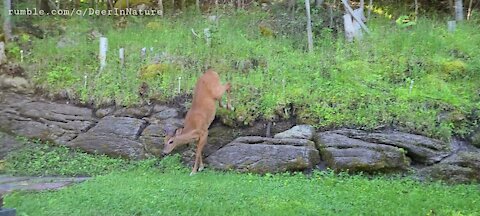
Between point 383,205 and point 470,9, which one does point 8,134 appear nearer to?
point 383,205

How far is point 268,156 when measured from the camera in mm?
9172

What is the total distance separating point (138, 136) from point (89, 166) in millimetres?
1124

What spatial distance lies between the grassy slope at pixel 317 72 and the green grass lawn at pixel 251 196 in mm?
1516

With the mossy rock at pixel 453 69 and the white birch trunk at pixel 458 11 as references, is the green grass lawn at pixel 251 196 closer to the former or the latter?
the mossy rock at pixel 453 69

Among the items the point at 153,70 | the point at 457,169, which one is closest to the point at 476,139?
the point at 457,169

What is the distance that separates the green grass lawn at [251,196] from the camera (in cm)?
686

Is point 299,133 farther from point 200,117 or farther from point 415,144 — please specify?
point 415,144

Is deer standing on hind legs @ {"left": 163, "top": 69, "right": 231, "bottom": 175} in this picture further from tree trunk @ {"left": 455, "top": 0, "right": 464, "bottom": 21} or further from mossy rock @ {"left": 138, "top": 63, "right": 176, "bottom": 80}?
tree trunk @ {"left": 455, "top": 0, "right": 464, "bottom": 21}

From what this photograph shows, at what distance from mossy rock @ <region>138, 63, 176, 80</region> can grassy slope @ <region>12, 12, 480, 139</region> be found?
47mm

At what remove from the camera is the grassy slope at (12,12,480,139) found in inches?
381

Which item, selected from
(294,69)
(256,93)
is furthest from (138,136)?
(294,69)

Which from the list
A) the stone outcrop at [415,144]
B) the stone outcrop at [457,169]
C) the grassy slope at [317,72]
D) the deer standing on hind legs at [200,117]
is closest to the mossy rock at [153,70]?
the grassy slope at [317,72]

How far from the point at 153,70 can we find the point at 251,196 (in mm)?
5269

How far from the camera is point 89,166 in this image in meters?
10.1
